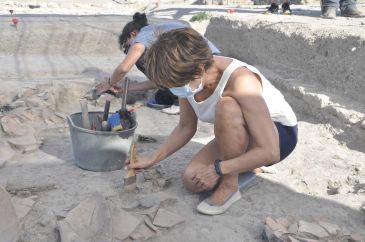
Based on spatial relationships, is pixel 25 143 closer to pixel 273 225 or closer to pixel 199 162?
pixel 199 162

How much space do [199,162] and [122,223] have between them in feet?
2.26

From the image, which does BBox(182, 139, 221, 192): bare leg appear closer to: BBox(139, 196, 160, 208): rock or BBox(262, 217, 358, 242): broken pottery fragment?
BBox(139, 196, 160, 208): rock

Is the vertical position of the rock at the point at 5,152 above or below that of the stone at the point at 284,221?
above

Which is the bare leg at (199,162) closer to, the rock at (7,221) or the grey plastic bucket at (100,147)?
the grey plastic bucket at (100,147)

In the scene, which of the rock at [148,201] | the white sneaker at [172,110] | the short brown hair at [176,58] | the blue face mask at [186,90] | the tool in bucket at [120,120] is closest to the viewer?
the short brown hair at [176,58]

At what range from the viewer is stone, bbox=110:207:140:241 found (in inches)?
90.5

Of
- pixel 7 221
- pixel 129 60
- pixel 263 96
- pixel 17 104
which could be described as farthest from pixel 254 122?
pixel 17 104

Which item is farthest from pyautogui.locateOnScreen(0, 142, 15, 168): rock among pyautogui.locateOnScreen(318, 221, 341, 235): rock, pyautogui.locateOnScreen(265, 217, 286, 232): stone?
pyautogui.locateOnScreen(318, 221, 341, 235): rock

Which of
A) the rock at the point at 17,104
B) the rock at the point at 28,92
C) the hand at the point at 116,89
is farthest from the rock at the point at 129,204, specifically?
the rock at the point at 28,92

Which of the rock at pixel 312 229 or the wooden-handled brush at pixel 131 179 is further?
the wooden-handled brush at pixel 131 179

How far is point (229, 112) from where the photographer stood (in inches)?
94.2

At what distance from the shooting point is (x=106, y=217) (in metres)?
2.34

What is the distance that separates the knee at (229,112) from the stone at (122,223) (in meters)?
0.73

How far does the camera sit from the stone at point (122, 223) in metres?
2.30
